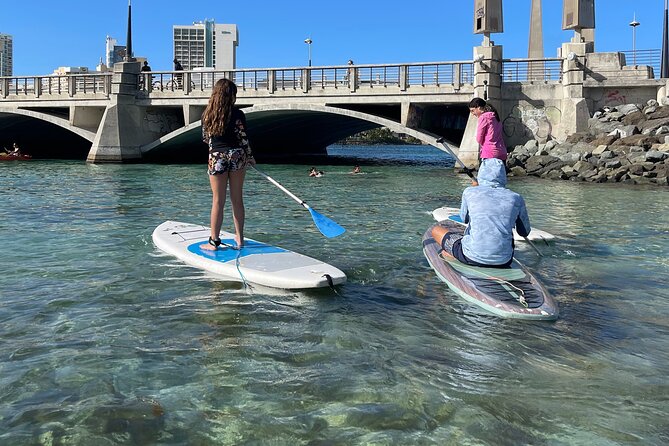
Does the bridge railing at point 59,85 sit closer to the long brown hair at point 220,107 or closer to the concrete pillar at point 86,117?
the concrete pillar at point 86,117

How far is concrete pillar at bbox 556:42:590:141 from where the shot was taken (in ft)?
92.4

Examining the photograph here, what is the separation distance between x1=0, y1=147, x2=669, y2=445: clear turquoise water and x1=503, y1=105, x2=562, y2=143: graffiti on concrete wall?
20.4m

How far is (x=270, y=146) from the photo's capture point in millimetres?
44844

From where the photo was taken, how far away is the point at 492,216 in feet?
20.3

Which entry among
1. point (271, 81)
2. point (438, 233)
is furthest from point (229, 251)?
point (271, 81)

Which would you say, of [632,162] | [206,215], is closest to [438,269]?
[206,215]

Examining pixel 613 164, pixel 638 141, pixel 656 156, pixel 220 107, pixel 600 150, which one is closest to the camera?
pixel 220 107

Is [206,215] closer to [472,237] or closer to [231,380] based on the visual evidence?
[472,237]

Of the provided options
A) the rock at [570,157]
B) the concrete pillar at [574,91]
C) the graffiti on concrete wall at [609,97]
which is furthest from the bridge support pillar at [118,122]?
the graffiti on concrete wall at [609,97]

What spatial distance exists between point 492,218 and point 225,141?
306cm

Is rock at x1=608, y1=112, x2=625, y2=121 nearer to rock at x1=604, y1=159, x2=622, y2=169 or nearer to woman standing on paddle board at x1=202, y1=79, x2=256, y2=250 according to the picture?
rock at x1=604, y1=159, x2=622, y2=169

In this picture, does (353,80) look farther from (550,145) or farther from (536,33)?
(536,33)

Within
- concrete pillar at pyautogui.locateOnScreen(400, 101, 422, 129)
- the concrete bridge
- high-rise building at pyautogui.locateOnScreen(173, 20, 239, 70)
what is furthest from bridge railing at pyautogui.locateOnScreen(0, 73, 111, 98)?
high-rise building at pyautogui.locateOnScreen(173, 20, 239, 70)

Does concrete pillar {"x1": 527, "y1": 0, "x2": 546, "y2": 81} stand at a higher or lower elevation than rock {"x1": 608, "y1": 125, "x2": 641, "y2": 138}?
higher
